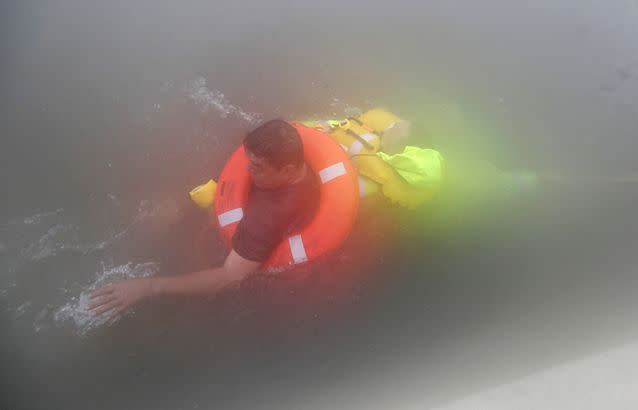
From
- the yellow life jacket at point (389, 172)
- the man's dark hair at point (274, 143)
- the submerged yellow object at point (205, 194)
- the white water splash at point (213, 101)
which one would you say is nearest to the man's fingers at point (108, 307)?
the submerged yellow object at point (205, 194)

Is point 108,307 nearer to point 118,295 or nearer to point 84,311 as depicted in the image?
point 118,295

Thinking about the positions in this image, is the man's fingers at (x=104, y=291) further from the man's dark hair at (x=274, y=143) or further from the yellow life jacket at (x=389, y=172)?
the yellow life jacket at (x=389, y=172)

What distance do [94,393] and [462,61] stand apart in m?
2.91

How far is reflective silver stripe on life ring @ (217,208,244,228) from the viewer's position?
64.6 inches

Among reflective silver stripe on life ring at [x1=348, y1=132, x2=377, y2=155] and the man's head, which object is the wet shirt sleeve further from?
reflective silver stripe on life ring at [x1=348, y1=132, x2=377, y2=155]

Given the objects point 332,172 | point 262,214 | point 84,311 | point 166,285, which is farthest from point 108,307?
point 332,172

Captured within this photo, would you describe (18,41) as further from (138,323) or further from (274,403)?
(274,403)

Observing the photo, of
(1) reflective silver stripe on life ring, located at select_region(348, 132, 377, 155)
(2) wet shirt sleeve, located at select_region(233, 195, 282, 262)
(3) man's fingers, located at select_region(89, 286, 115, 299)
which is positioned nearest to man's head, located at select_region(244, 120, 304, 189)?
→ (2) wet shirt sleeve, located at select_region(233, 195, 282, 262)

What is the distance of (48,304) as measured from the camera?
6.13 feet

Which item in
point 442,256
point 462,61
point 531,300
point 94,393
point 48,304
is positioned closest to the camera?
point 94,393

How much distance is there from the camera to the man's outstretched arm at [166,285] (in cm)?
146

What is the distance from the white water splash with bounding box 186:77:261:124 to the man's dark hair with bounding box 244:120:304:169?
135 cm

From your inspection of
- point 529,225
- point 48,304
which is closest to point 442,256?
point 529,225

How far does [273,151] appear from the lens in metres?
1.32
